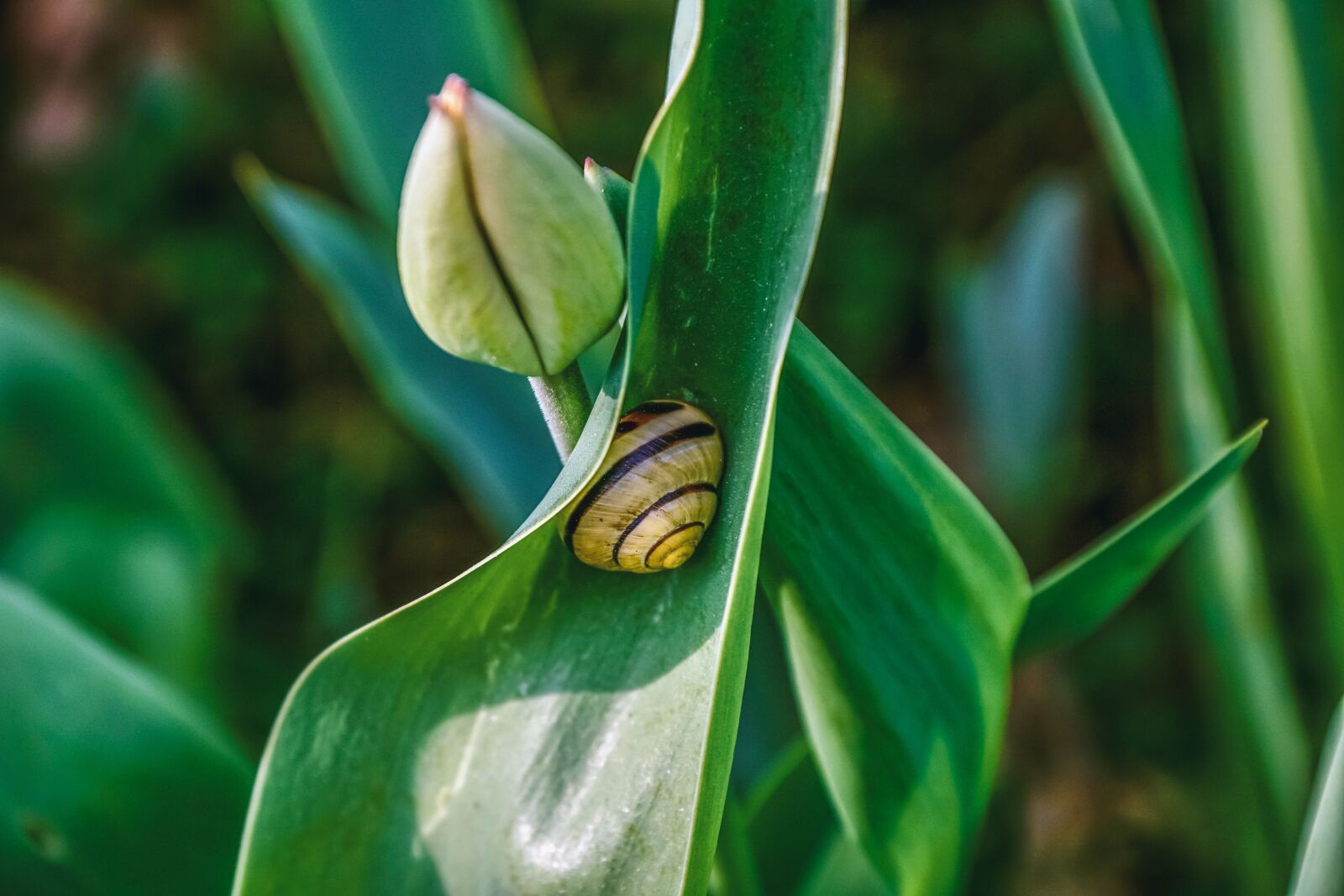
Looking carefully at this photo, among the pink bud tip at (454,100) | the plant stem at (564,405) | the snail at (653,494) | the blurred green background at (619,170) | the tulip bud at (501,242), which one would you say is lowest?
the blurred green background at (619,170)

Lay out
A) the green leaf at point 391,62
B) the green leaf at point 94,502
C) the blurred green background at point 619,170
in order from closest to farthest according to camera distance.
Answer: the green leaf at point 391,62
the green leaf at point 94,502
the blurred green background at point 619,170

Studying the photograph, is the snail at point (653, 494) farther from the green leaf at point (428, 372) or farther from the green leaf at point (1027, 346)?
the green leaf at point (1027, 346)

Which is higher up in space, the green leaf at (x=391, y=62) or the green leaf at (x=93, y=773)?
the green leaf at (x=391, y=62)

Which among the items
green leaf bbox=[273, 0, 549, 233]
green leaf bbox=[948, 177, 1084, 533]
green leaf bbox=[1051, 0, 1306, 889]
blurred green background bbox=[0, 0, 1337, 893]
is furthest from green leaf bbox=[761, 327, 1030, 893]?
blurred green background bbox=[0, 0, 1337, 893]

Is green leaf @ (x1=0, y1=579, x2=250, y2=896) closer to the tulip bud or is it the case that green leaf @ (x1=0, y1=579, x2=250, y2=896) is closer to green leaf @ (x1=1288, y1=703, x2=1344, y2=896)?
the tulip bud

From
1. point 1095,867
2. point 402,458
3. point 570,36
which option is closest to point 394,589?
point 402,458

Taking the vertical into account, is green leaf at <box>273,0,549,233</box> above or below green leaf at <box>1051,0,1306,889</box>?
above

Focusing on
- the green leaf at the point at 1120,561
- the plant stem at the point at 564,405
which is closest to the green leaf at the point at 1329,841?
the green leaf at the point at 1120,561
